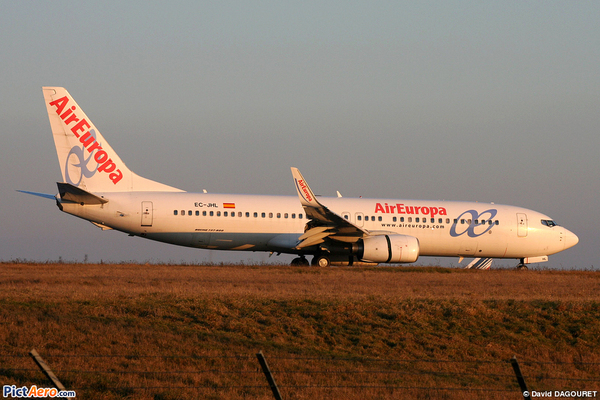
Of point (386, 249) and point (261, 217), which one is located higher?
point (261, 217)

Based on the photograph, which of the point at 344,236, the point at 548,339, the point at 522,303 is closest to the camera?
the point at 548,339

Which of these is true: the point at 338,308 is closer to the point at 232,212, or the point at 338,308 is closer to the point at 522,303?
the point at 522,303

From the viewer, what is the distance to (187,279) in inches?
890

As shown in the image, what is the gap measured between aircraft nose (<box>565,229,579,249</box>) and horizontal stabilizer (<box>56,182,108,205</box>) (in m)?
22.1

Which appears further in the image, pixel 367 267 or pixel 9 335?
pixel 367 267

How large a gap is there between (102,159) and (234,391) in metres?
21.3

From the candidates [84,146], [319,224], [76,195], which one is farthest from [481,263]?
[84,146]

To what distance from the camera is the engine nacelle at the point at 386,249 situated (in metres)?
28.1

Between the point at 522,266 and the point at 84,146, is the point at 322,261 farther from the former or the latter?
the point at 84,146

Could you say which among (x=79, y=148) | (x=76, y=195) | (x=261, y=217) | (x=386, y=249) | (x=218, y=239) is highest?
(x=79, y=148)

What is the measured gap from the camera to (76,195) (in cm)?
2759

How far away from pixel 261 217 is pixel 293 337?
16149 mm

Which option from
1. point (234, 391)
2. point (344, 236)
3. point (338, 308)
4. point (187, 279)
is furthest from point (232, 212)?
point (234, 391)

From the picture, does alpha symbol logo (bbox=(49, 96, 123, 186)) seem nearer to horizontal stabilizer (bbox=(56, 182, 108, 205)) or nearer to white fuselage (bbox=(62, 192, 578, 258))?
white fuselage (bbox=(62, 192, 578, 258))
